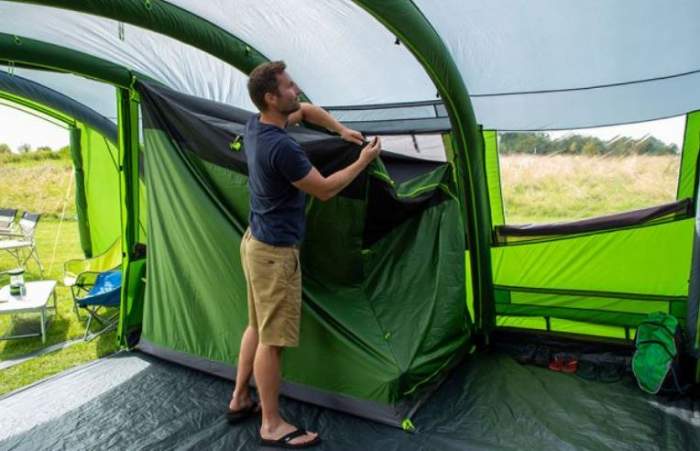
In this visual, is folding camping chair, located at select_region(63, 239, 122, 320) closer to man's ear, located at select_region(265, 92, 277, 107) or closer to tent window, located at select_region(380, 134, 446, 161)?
tent window, located at select_region(380, 134, 446, 161)

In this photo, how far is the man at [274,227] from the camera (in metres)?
2.22

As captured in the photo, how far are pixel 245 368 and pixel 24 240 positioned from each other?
609 centimetres

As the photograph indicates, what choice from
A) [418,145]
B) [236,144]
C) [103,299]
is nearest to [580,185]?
[418,145]

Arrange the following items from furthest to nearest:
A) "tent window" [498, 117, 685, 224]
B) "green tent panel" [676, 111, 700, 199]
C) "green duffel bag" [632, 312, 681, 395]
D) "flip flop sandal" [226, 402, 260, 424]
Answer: "tent window" [498, 117, 685, 224] → "green tent panel" [676, 111, 700, 199] → "green duffel bag" [632, 312, 681, 395] → "flip flop sandal" [226, 402, 260, 424]

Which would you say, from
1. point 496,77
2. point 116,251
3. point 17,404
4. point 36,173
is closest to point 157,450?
point 17,404

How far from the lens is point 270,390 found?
7.94 ft

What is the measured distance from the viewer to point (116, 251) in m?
5.80

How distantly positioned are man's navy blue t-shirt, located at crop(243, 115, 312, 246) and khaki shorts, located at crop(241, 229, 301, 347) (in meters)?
0.06

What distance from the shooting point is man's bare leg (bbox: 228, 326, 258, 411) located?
8.47 ft

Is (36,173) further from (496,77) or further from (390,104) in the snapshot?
(496,77)

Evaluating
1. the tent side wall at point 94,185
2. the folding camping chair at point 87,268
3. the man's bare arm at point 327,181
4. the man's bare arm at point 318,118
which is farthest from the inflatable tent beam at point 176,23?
the tent side wall at point 94,185

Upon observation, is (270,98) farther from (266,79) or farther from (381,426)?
(381,426)

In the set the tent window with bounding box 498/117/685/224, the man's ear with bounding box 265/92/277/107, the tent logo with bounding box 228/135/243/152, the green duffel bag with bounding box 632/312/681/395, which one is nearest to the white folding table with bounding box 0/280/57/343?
the tent logo with bounding box 228/135/243/152

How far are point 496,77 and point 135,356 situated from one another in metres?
3.09
